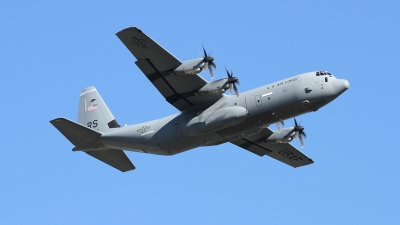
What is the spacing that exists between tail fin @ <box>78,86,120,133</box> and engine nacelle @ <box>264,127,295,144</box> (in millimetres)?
10932

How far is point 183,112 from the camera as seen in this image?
4450cm

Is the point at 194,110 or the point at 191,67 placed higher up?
the point at 191,67

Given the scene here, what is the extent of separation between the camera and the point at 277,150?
50.7 m

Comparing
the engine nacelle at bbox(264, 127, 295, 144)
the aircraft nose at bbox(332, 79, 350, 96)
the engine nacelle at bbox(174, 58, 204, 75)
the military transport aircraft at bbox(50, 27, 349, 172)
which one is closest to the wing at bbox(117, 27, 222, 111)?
the military transport aircraft at bbox(50, 27, 349, 172)

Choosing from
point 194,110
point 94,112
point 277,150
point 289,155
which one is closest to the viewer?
point 194,110

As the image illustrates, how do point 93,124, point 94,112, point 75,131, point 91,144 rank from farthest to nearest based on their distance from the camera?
1. point 94,112
2. point 93,124
3. point 91,144
4. point 75,131

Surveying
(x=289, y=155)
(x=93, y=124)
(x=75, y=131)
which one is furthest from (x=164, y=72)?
(x=289, y=155)

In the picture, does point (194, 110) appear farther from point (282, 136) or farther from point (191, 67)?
point (282, 136)

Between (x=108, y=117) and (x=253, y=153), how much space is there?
1113 cm

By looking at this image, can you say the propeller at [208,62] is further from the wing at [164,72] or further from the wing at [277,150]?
the wing at [277,150]

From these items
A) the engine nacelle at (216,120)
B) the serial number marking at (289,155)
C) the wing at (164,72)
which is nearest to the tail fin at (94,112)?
the wing at (164,72)

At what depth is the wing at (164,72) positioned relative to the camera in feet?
135

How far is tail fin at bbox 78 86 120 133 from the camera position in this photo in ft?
159

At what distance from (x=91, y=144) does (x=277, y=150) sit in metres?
13.9
